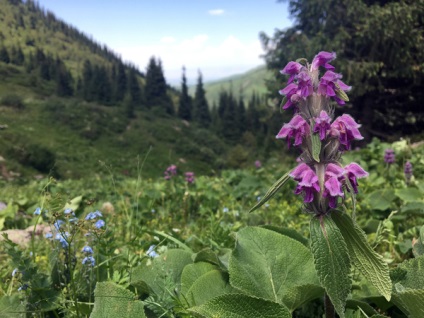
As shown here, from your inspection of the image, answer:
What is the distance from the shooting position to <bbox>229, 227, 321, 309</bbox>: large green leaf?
1.96 meters

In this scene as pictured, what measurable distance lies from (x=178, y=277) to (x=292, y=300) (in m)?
0.74

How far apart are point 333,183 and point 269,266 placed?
29.8 inches

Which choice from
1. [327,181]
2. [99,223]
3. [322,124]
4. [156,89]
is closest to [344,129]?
[322,124]

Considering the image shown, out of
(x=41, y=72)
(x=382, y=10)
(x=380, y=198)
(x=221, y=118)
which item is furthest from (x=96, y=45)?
(x=380, y=198)

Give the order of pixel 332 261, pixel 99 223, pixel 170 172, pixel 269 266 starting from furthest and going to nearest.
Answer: pixel 170 172 < pixel 99 223 < pixel 269 266 < pixel 332 261

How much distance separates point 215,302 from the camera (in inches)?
62.4

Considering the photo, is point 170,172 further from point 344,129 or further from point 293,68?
point 344,129

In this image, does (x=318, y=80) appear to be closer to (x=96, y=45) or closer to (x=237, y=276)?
(x=237, y=276)

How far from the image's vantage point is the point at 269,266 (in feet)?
6.68

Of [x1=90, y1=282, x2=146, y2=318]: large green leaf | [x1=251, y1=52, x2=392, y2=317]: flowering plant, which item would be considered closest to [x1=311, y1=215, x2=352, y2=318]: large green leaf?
[x1=251, y1=52, x2=392, y2=317]: flowering plant

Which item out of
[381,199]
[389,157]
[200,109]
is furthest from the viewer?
[200,109]

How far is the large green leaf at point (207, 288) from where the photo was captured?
2008 millimetres

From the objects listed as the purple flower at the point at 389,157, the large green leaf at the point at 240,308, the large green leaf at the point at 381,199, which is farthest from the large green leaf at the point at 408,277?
the purple flower at the point at 389,157

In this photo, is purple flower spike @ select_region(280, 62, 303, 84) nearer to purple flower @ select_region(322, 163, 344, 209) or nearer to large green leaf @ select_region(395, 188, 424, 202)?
purple flower @ select_region(322, 163, 344, 209)
